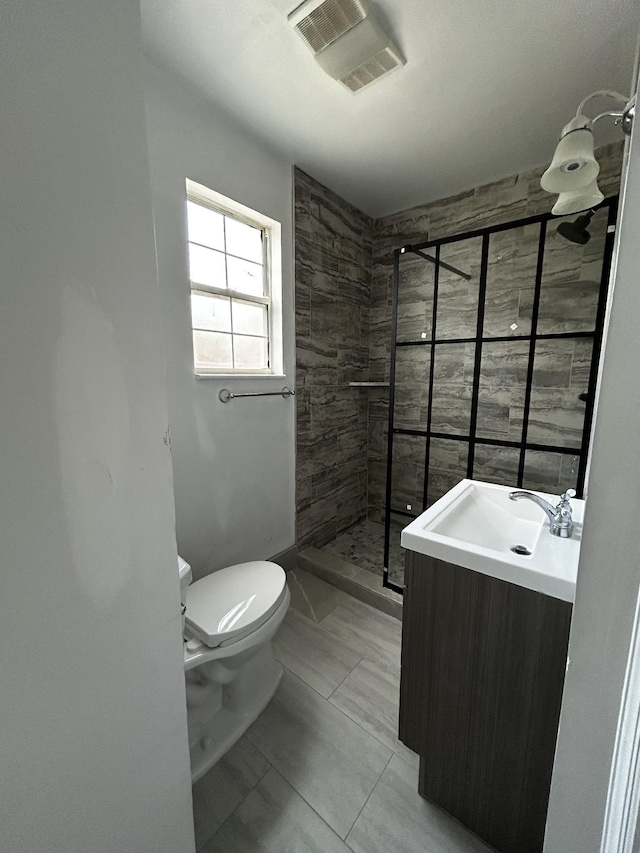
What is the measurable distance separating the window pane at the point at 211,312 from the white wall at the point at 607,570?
1644 millimetres

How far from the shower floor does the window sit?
140cm

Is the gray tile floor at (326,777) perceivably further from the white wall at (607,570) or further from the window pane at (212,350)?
the window pane at (212,350)

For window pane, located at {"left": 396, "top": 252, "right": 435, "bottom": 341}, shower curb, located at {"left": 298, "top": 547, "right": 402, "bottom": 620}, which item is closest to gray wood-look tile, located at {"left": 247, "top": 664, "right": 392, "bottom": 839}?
shower curb, located at {"left": 298, "top": 547, "right": 402, "bottom": 620}

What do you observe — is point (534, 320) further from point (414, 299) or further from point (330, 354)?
point (330, 354)

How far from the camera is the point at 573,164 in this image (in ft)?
3.35

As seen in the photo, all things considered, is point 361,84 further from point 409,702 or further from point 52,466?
point 409,702

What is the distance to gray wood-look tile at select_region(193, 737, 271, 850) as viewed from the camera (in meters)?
0.99

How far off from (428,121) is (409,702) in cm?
246

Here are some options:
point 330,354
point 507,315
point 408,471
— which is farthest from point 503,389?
point 330,354

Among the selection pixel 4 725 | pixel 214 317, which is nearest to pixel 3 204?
pixel 4 725

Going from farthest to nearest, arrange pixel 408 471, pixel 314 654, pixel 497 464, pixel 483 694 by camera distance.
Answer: pixel 408 471
pixel 497 464
pixel 314 654
pixel 483 694

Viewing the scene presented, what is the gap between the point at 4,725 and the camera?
0.47 meters

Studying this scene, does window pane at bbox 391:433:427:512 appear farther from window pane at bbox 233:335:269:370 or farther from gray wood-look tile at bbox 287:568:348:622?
window pane at bbox 233:335:269:370

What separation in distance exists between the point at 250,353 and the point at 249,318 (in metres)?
0.20
